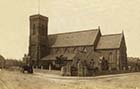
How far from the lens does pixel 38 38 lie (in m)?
61.5

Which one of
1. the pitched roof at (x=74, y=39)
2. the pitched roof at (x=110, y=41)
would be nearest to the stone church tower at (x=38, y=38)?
the pitched roof at (x=74, y=39)

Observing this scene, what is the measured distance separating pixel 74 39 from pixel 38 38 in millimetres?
11717

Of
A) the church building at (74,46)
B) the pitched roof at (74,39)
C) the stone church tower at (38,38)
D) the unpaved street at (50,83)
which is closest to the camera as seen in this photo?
the unpaved street at (50,83)

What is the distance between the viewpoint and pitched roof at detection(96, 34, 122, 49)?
50669mm

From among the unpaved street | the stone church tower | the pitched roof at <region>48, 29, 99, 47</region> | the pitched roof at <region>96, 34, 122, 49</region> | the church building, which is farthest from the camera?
the stone church tower

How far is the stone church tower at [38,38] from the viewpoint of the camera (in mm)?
60656

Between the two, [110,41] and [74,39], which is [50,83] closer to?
[110,41]

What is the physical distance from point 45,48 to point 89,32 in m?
15.3

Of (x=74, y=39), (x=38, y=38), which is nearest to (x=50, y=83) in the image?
(x=74, y=39)

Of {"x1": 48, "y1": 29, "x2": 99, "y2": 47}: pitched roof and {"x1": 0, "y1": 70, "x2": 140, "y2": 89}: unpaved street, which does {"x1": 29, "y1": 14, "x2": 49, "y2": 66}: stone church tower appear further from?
{"x1": 0, "y1": 70, "x2": 140, "y2": 89}: unpaved street

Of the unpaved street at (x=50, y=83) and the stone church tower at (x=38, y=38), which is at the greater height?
the stone church tower at (x=38, y=38)

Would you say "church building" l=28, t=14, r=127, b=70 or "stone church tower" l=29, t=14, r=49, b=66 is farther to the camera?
"stone church tower" l=29, t=14, r=49, b=66

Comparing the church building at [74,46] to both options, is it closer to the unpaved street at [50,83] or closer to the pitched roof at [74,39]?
the pitched roof at [74,39]

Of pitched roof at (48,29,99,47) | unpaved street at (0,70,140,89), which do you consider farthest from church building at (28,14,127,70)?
unpaved street at (0,70,140,89)
